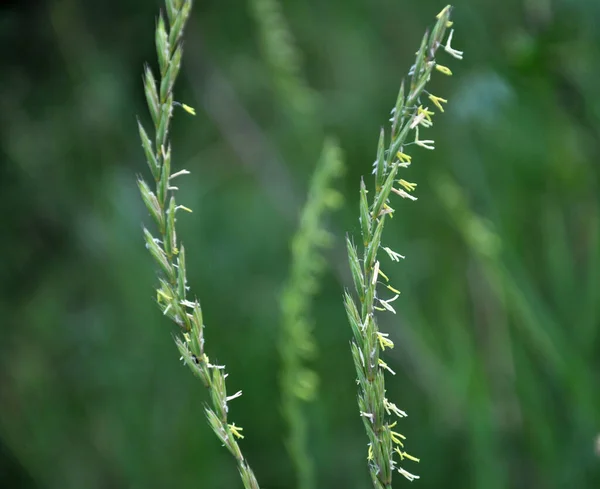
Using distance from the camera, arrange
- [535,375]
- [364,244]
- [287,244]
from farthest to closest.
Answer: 1. [287,244]
2. [535,375]
3. [364,244]

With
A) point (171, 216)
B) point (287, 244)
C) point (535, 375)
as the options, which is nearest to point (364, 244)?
point (171, 216)

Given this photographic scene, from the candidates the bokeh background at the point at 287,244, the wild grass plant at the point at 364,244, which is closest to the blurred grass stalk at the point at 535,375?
the bokeh background at the point at 287,244

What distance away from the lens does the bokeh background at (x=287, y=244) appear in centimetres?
182

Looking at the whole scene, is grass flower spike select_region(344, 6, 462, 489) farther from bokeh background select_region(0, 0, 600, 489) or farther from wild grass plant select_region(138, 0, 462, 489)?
bokeh background select_region(0, 0, 600, 489)

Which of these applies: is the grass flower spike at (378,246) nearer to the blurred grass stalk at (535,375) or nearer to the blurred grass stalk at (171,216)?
the blurred grass stalk at (171,216)

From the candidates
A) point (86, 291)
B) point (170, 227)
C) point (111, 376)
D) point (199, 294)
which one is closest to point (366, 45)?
point (199, 294)

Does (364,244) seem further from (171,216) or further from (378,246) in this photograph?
(171,216)

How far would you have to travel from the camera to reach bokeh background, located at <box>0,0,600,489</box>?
5.97ft

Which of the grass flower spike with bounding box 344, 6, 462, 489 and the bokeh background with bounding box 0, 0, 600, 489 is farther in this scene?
the bokeh background with bounding box 0, 0, 600, 489

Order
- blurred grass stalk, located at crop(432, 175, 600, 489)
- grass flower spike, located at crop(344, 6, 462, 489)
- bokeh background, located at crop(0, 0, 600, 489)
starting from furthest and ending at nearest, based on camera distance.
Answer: bokeh background, located at crop(0, 0, 600, 489), blurred grass stalk, located at crop(432, 175, 600, 489), grass flower spike, located at crop(344, 6, 462, 489)

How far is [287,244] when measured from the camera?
290 cm

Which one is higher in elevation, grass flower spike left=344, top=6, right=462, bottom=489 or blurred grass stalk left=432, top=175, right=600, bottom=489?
grass flower spike left=344, top=6, right=462, bottom=489

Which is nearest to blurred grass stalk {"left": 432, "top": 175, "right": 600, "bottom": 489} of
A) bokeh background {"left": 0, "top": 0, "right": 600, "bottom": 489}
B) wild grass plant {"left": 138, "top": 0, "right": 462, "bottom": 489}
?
bokeh background {"left": 0, "top": 0, "right": 600, "bottom": 489}

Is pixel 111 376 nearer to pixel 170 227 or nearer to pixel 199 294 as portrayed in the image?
pixel 199 294
